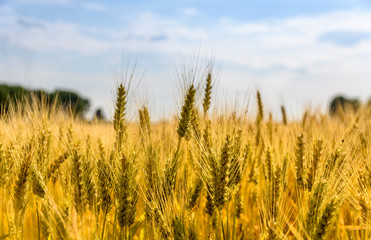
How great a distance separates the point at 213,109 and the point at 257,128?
119 centimetres

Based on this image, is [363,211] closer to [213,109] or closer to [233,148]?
[233,148]

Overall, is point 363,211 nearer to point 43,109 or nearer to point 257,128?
point 257,128

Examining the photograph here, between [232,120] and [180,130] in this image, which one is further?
[180,130]

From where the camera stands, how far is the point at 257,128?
343 centimetres

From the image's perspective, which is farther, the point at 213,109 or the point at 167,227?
the point at 213,109

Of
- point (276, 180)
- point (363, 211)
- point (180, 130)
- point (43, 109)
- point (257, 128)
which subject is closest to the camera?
point (363, 211)

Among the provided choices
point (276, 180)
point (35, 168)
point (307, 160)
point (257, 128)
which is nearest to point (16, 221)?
point (35, 168)

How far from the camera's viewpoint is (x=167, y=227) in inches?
67.4

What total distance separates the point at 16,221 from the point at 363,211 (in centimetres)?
191

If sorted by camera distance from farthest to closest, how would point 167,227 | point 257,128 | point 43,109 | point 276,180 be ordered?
point 257,128 → point 43,109 → point 276,180 → point 167,227

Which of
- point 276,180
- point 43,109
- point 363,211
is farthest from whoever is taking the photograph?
point 43,109

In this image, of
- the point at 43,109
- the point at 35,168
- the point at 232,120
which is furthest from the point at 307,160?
the point at 43,109

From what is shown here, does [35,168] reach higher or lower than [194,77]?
lower

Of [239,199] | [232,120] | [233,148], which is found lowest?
[239,199]
